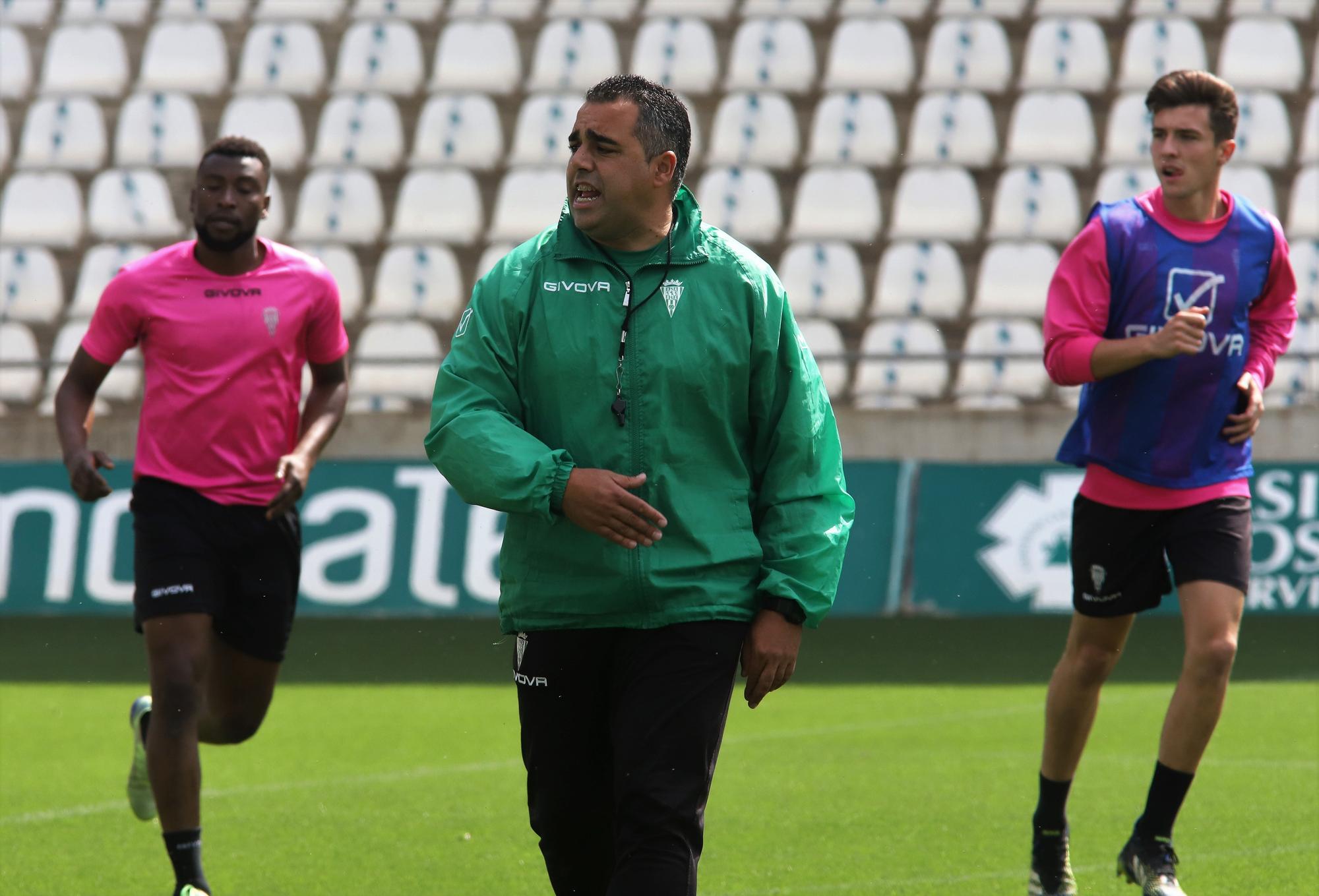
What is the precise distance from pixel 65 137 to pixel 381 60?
3122 millimetres

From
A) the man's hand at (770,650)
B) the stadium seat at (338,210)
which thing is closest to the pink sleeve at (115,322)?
the man's hand at (770,650)

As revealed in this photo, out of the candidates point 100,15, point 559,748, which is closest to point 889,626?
point 559,748

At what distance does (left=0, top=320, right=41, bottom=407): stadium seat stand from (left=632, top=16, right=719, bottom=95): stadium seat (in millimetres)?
6093

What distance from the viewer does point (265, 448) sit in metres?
5.79

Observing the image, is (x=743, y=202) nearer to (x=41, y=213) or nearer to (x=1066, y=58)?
(x=1066, y=58)

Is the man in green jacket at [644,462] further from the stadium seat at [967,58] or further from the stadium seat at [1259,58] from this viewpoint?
the stadium seat at [1259,58]

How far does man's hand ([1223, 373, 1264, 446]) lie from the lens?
18.0 ft

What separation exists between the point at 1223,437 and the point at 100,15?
53.3 feet

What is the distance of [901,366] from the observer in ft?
48.5

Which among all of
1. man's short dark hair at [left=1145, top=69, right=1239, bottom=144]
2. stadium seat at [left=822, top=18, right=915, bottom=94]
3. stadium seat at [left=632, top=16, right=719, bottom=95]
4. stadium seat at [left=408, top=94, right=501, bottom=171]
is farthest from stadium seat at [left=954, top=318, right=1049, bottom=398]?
man's short dark hair at [left=1145, top=69, right=1239, bottom=144]

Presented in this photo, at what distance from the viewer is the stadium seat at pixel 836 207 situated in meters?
16.1

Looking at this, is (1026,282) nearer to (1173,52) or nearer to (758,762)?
(1173,52)

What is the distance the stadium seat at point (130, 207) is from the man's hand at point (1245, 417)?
12.9m

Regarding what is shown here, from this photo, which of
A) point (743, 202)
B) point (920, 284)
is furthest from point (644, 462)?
point (743, 202)
